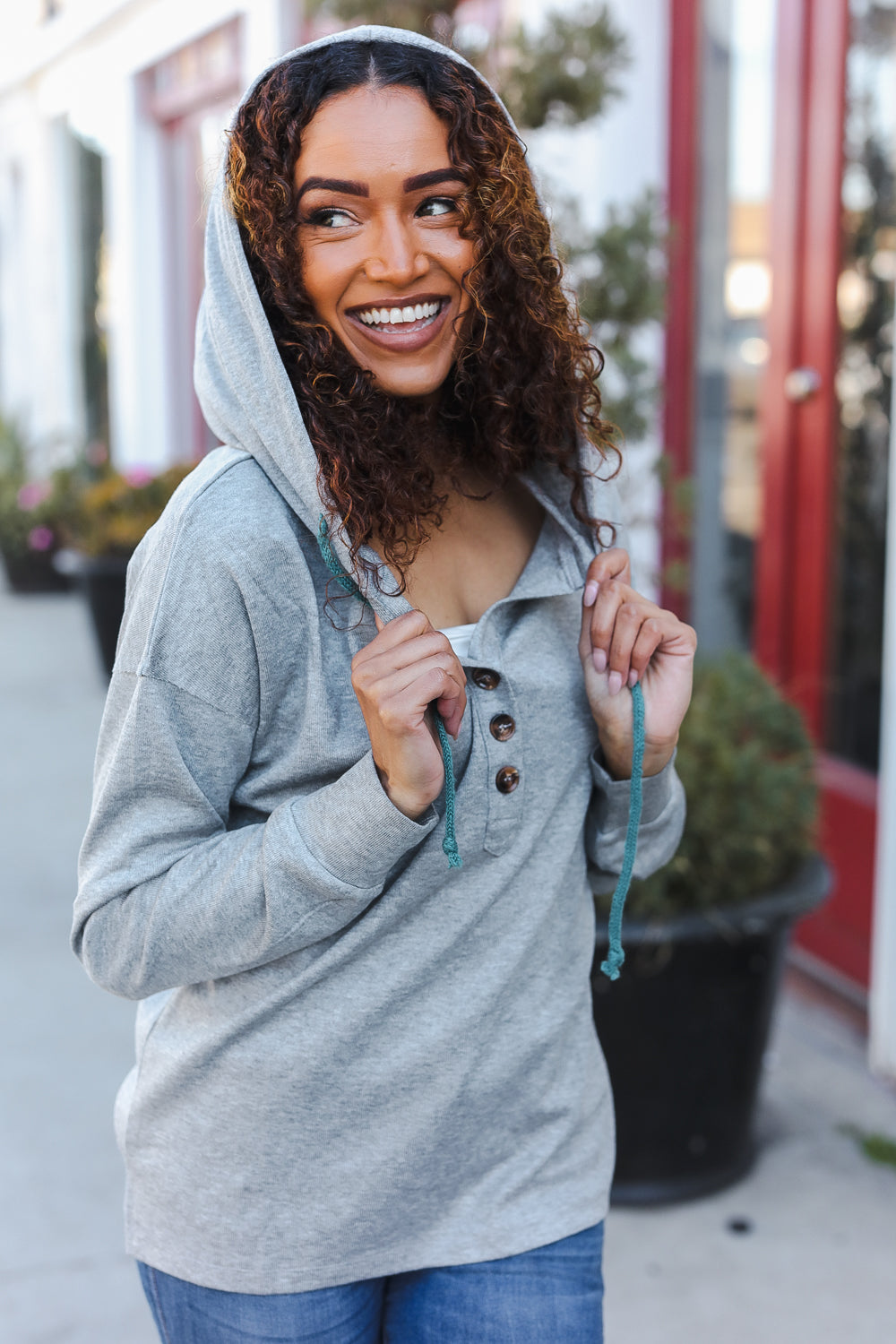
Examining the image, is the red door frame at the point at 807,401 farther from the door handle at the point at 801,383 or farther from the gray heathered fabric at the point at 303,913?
the gray heathered fabric at the point at 303,913

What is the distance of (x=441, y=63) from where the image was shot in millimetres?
1237

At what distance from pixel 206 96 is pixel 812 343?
5949mm

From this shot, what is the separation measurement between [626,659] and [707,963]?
147 cm

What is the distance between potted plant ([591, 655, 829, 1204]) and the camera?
8.61 ft

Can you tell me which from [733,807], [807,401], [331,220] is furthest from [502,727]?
[807,401]

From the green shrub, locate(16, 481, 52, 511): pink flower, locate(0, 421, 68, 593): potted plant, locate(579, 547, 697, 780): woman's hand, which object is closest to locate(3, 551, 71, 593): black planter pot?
locate(0, 421, 68, 593): potted plant

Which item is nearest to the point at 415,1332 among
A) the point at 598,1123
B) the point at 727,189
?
the point at 598,1123

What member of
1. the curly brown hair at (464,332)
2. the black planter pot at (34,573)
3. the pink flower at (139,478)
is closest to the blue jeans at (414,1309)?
the curly brown hair at (464,332)

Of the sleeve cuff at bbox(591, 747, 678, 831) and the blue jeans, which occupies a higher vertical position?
the sleeve cuff at bbox(591, 747, 678, 831)

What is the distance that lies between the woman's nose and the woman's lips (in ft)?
0.11

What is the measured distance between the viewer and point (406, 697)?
3.73ft

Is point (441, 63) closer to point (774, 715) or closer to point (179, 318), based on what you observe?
point (774, 715)

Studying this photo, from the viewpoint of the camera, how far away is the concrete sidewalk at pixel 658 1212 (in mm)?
2488

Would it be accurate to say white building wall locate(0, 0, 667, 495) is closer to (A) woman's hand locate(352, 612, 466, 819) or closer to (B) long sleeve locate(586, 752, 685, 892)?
(B) long sleeve locate(586, 752, 685, 892)
